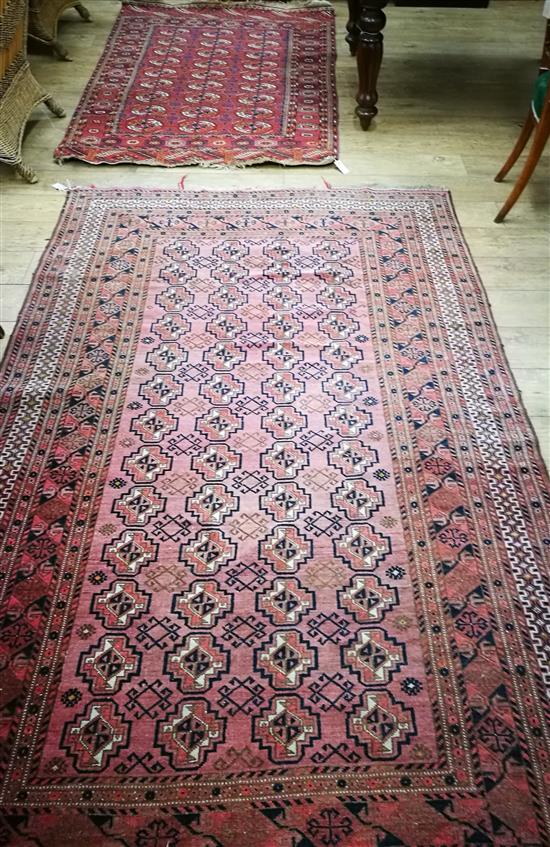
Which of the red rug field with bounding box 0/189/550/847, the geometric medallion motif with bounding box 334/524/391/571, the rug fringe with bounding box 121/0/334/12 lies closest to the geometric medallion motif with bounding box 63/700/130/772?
the red rug field with bounding box 0/189/550/847

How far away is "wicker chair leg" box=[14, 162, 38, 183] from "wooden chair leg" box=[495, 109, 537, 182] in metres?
1.84

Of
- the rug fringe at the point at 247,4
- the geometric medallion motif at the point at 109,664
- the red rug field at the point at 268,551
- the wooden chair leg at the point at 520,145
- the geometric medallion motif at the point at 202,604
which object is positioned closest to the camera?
the red rug field at the point at 268,551

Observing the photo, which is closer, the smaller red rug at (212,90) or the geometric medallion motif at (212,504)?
the geometric medallion motif at (212,504)

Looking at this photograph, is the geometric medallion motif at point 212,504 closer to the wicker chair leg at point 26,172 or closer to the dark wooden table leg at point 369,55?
the wicker chair leg at point 26,172

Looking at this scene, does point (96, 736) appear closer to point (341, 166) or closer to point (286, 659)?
point (286, 659)

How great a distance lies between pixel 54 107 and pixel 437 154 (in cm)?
168

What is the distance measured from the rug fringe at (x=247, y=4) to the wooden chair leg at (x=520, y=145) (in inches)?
76.8

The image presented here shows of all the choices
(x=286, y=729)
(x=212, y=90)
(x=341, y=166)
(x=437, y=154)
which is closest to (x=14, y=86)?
(x=212, y=90)

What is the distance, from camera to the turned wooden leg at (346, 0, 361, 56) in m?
3.81

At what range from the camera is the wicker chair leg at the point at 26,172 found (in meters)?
3.06

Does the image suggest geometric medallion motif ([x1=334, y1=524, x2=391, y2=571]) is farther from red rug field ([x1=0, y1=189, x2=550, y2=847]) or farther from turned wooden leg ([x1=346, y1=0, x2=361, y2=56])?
turned wooden leg ([x1=346, y1=0, x2=361, y2=56])

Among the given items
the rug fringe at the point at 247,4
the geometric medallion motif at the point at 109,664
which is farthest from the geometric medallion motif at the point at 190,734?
the rug fringe at the point at 247,4

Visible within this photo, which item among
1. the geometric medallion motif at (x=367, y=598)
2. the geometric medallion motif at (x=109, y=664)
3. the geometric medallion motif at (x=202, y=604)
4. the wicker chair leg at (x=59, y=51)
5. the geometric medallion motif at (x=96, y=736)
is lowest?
the geometric medallion motif at (x=96, y=736)

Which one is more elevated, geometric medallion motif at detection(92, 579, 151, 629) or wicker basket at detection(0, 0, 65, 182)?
wicker basket at detection(0, 0, 65, 182)
